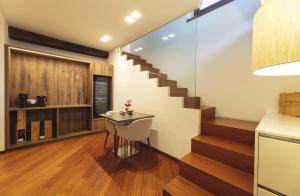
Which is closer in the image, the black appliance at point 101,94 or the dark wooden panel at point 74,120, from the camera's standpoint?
the dark wooden panel at point 74,120

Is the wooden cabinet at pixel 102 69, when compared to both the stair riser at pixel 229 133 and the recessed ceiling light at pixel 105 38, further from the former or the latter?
the stair riser at pixel 229 133

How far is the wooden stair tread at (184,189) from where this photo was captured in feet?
5.08

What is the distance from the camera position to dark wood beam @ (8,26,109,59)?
9.72 feet

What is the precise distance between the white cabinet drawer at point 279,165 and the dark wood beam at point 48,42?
429cm

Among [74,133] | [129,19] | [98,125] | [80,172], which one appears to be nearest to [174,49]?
[129,19]

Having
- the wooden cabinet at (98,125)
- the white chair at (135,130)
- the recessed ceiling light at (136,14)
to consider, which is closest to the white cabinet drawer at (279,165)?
the white chair at (135,130)

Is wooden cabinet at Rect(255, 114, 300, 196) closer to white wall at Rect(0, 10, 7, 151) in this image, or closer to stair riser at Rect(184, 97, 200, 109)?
stair riser at Rect(184, 97, 200, 109)

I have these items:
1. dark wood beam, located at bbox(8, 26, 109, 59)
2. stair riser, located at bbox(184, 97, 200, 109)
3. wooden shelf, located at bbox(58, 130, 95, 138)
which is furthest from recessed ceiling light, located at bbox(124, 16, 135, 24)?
wooden shelf, located at bbox(58, 130, 95, 138)

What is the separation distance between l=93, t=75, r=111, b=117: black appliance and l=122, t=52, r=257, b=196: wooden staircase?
3.07 m

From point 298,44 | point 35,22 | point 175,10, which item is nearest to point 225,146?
point 298,44

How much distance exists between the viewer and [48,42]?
337 cm

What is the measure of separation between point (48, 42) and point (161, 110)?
313 cm

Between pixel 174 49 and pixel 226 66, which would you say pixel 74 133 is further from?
pixel 226 66

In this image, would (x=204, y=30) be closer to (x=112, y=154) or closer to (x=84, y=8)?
(x=84, y=8)
